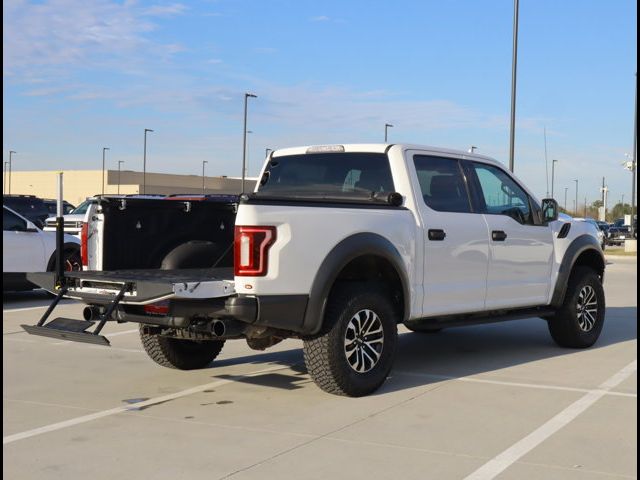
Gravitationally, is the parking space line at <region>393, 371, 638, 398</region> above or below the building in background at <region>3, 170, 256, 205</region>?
below

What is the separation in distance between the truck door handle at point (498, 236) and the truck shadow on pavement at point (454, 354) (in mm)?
1213

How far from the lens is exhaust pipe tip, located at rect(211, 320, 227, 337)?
610cm

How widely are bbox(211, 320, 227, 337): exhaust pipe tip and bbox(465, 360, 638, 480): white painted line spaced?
2.11 meters

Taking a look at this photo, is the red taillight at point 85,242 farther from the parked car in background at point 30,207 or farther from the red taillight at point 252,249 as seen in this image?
the parked car in background at point 30,207

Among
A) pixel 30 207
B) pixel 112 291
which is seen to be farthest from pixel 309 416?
pixel 30 207

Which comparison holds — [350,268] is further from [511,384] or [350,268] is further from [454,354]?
[454,354]

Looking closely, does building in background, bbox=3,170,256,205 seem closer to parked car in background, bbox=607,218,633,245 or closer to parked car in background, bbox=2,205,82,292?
parked car in background, bbox=607,218,633,245

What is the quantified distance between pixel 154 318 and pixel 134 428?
2.98ft

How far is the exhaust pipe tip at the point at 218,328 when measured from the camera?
6098 mm

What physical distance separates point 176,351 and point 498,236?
319 cm

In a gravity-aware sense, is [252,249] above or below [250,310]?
above

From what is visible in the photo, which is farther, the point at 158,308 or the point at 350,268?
the point at 350,268

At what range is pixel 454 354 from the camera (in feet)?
29.0

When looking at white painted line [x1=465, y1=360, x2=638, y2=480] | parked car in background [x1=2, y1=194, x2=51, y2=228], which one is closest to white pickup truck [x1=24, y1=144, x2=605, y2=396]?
white painted line [x1=465, y1=360, x2=638, y2=480]
